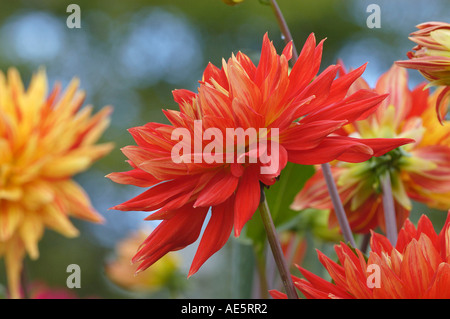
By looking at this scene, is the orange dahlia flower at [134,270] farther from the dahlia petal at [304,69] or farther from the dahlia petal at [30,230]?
the dahlia petal at [304,69]

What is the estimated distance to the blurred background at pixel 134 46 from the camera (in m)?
3.29

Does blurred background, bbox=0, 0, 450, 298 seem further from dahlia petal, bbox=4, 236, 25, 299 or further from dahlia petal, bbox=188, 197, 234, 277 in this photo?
dahlia petal, bbox=188, 197, 234, 277

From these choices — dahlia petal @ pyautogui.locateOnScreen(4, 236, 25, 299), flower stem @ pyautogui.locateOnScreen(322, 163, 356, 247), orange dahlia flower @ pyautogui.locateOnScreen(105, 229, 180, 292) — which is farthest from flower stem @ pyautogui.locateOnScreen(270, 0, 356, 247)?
orange dahlia flower @ pyautogui.locateOnScreen(105, 229, 180, 292)

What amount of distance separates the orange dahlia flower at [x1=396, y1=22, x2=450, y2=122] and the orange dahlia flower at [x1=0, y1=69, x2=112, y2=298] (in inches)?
13.2

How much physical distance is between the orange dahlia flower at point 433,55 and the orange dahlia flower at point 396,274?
0.08 m

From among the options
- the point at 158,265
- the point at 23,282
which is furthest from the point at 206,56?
the point at 23,282

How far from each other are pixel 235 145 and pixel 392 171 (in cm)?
→ 16

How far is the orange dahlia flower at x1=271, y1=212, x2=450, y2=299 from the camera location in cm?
22

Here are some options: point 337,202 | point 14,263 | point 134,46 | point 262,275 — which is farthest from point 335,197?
point 134,46

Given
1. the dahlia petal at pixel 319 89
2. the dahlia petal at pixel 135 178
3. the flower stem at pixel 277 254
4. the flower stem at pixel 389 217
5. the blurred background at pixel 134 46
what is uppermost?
the blurred background at pixel 134 46

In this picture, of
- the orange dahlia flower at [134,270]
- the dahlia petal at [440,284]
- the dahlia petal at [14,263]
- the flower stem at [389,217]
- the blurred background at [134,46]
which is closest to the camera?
the dahlia petal at [440,284]

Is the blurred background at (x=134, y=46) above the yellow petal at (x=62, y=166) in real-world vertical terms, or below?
above

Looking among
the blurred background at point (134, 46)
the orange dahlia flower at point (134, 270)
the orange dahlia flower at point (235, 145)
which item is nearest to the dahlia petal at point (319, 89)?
the orange dahlia flower at point (235, 145)

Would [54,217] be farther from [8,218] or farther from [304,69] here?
[304,69]
